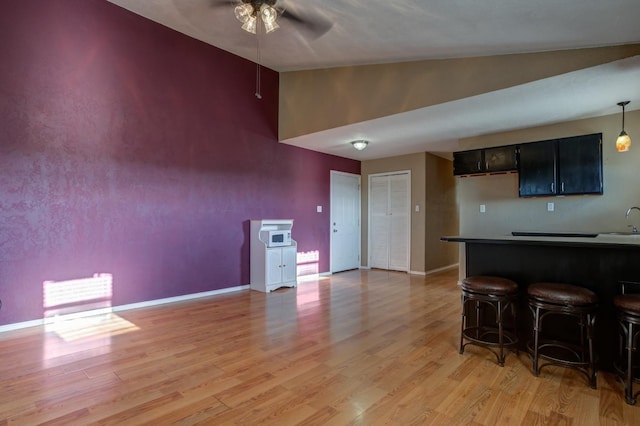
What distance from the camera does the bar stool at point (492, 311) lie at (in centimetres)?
253

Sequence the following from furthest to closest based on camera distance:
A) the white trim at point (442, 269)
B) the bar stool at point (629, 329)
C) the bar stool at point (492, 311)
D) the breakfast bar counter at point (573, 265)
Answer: the white trim at point (442, 269) < the bar stool at point (492, 311) < the breakfast bar counter at point (573, 265) < the bar stool at point (629, 329)

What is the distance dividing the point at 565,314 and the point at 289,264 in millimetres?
3743

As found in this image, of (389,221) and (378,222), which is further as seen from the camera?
(378,222)

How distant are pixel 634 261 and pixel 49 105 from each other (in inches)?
211

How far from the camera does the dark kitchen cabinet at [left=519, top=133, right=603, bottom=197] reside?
161 inches

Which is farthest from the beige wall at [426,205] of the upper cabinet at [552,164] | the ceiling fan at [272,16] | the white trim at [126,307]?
the ceiling fan at [272,16]

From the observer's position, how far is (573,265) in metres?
2.54

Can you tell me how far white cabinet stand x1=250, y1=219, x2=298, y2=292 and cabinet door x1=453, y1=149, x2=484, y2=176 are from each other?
289cm

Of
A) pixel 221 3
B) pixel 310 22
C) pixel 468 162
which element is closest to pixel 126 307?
pixel 221 3

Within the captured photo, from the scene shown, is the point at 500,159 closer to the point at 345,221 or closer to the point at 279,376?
the point at 345,221

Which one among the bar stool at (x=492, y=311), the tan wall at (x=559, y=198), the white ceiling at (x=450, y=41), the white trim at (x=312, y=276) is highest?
the white ceiling at (x=450, y=41)

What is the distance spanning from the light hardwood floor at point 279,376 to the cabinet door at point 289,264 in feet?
4.74

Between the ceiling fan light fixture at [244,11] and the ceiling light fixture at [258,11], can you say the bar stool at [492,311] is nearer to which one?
the ceiling light fixture at [258,11]

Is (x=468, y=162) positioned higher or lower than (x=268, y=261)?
higher
